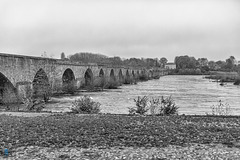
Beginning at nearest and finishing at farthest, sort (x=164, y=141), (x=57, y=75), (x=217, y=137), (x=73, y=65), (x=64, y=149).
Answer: (x=64, y=149) → (x=164, y=141) → (x=217, y=137) → (x=57, y=75) → (x=73, y=65)

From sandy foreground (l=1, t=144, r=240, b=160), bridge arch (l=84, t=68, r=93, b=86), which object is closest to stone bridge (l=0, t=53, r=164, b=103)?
bridge arch (l=84, t=68, r=93, b=86)

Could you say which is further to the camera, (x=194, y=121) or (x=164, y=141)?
(x=194, y=121)

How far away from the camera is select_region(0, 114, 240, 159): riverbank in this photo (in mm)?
9165

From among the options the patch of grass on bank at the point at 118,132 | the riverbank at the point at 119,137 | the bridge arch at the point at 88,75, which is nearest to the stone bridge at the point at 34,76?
the bridge arch at the point at 88,75

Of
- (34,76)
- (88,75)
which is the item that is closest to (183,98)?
(34,76)

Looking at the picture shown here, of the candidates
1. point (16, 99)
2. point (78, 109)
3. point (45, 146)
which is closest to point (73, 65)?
point (16, 99)

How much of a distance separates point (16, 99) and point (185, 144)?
2406 centimetres

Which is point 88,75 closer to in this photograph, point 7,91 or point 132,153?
point 7,91

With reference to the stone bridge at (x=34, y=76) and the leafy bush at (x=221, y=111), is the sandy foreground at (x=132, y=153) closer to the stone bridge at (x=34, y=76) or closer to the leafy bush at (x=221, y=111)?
the leafy bush at (x=221, y=111)

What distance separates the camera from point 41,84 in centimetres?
3759

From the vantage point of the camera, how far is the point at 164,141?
1019cm

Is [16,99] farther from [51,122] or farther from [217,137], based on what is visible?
[217,137]

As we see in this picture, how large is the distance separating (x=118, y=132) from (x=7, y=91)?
22234 millimetres

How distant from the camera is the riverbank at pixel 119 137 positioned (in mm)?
9165
